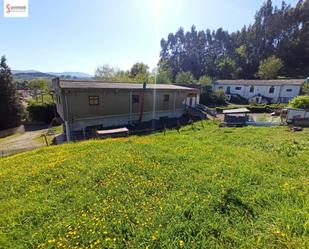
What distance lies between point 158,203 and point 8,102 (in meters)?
27.4

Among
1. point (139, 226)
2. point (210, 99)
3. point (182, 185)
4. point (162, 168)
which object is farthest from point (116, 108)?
point (210, 99)

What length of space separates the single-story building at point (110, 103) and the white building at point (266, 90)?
2339cm

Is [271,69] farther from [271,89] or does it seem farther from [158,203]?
[158,203]

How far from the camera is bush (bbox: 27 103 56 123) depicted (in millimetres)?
25797

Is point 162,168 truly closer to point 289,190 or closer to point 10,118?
point 289,190

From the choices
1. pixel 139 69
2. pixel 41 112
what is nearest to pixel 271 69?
pixel 139 69

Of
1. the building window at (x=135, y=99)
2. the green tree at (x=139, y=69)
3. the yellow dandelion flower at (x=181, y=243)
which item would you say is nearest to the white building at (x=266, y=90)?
the green tree at (x=139, y=69)

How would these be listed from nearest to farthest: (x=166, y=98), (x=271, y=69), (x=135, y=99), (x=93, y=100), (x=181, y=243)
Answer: (x=181, y=243)
(x=93, y=100)
(x=135, y=99)
(x=166, y=98)
(x=271, y=69)

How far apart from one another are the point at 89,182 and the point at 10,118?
24697 millimetres

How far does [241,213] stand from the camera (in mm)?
3984

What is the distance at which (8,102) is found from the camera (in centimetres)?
2417

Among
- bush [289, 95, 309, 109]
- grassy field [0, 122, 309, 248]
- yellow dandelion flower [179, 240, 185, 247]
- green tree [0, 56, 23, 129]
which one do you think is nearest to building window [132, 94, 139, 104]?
grassy field [0, 122, 309, 248]

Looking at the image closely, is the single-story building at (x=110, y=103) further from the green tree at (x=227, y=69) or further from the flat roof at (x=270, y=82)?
the green tree at (x=227, y=69)

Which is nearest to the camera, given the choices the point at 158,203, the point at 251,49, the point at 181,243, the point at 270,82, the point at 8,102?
the point at 181,243
